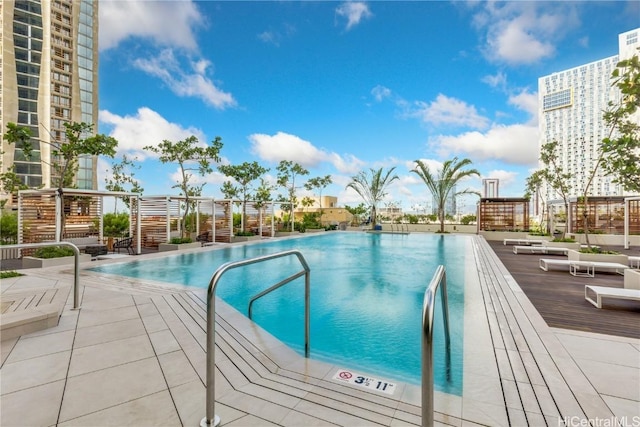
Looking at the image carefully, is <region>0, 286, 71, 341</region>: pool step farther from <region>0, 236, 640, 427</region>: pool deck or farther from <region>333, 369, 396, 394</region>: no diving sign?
<region>333, 369, 396, 394</region>: no diving sign

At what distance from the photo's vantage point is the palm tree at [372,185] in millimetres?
23406

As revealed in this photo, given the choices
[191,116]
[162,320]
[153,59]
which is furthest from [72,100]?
[162,320]

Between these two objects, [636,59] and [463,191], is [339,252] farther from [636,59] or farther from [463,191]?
[463,191]

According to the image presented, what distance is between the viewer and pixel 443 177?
2009 centimetres

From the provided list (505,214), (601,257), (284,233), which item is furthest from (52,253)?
(505,214)

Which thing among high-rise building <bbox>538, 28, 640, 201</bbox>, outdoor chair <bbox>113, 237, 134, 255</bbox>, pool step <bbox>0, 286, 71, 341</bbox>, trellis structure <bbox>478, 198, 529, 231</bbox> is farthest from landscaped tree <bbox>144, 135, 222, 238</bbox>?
high-rise building <bbox>538, 28, 640, 201</bbox>

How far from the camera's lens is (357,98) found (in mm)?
23578

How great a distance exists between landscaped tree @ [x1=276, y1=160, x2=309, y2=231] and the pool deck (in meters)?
16.6

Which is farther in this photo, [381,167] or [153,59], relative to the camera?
[381,167]

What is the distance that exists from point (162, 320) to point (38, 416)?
5.94 feet

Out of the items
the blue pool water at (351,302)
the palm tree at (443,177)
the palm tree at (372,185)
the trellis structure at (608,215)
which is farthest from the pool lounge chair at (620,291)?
the palm tree at (372,185)

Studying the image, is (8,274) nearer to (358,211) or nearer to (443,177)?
(443,177)

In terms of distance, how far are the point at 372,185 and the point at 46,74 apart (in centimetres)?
4716

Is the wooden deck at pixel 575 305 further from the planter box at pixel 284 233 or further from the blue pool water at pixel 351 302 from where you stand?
the planter box at pixel 284 233
